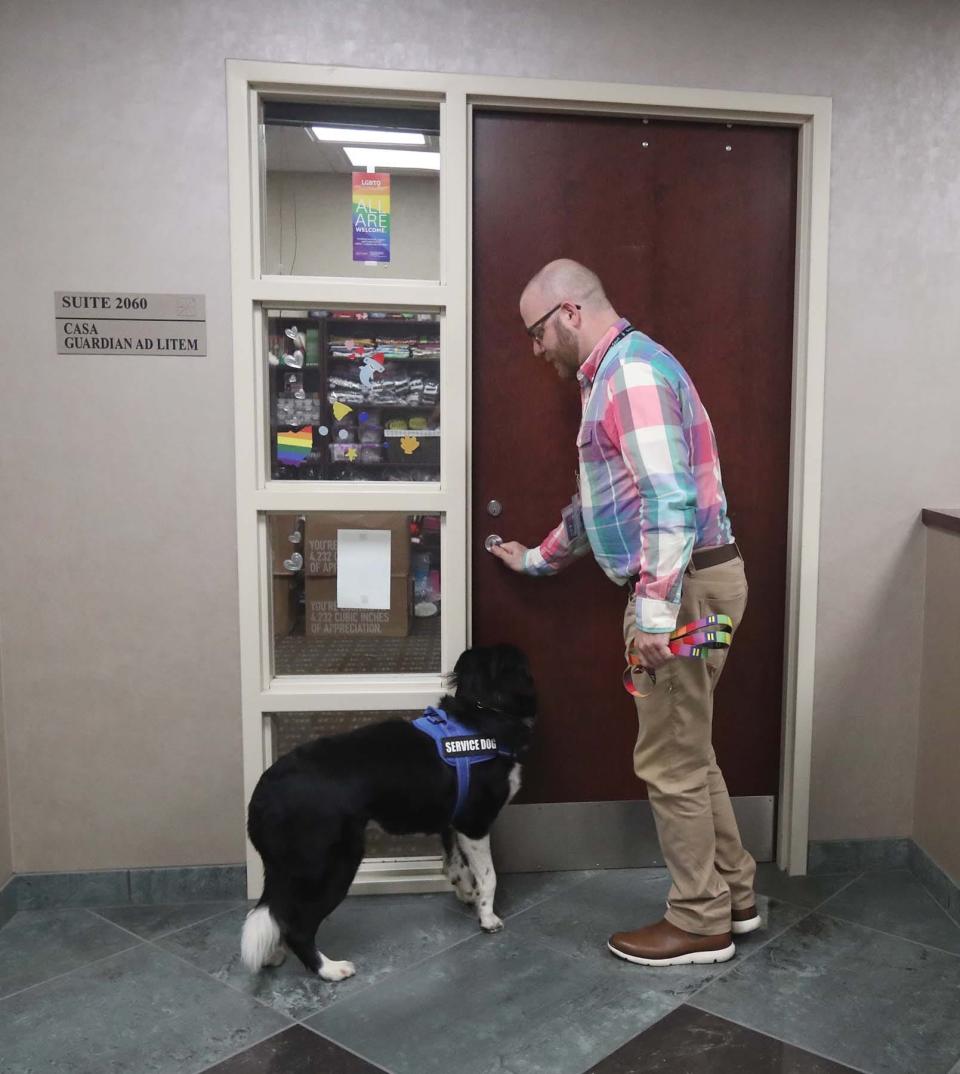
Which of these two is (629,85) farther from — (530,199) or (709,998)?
(709,998)

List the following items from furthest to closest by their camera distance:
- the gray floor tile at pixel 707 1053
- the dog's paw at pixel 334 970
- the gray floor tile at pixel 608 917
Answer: the gray floor tile at pixel 608 917, the dog's paw at pixel 334 970, the gray floor tile at pixel 707 1053

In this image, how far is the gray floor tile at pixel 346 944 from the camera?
7.00 ft

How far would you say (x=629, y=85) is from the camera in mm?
2457

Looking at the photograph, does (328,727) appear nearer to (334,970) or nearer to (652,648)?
(334,970)

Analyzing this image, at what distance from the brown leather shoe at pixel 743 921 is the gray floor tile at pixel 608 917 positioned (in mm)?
25

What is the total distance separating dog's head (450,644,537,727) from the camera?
2316mm

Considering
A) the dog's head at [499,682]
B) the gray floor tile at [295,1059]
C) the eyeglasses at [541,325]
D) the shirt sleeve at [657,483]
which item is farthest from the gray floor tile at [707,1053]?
the eyeglasses at [541,325]

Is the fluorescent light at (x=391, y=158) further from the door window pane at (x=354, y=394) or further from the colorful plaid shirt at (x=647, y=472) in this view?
the colorful plaid shirt at (x=647, y=472)

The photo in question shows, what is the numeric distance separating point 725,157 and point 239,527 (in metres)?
1.72

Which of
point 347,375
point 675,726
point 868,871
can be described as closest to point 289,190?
point 347,375

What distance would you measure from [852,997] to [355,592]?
1.62m

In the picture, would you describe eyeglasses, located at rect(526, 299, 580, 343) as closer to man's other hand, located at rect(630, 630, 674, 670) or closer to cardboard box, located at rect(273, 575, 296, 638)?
man's other hand, located at rect(630, 630, 674, 670)

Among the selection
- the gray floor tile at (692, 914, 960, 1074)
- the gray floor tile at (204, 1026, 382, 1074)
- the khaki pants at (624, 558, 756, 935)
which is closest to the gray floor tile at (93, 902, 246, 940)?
the gray floor tile at (204, 1026, 382, 1074)

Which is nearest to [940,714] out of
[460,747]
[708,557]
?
[708,557]
